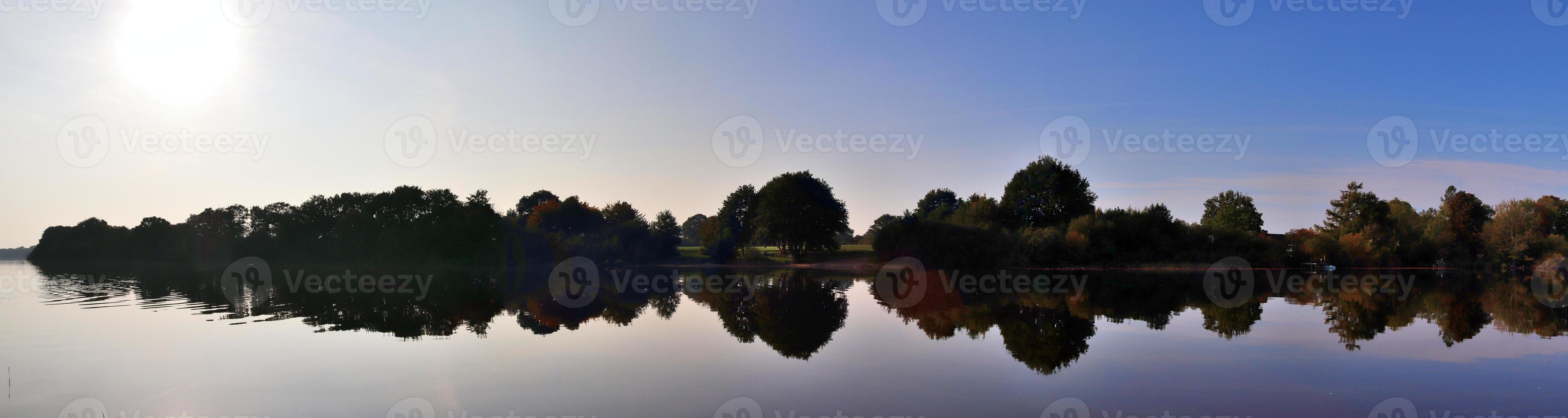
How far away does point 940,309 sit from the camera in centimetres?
1870

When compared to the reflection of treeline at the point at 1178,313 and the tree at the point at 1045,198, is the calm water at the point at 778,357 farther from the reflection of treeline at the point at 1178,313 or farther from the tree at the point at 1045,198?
the tree at the point at 1045,198

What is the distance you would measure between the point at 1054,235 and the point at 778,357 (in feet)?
130

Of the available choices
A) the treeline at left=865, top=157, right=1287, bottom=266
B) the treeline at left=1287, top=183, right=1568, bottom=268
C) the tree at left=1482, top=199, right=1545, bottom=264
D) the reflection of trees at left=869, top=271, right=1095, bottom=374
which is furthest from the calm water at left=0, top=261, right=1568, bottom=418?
the tree at left=1482, top=199, right=1545, bottom=264

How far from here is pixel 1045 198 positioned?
5325 cm

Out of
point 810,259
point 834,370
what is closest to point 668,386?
point 834,370

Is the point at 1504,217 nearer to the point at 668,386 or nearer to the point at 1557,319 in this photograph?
the point at 1557,319

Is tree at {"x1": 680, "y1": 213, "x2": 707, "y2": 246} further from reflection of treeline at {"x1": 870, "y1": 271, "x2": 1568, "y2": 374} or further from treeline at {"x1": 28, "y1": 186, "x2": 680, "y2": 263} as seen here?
reflection of treeline at {"x1": 870, "y1": 271, "x2": 1568, "y2": 374}

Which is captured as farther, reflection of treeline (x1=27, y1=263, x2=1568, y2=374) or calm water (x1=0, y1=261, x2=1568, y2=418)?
reflection of treeline (x1=27, y1=263, x2=1568, y2=374)

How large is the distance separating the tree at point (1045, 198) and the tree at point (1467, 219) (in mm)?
27417

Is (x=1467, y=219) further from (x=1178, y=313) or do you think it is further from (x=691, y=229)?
(x=691, y=229)

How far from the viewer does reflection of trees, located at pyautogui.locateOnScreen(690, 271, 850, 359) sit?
12.9 m

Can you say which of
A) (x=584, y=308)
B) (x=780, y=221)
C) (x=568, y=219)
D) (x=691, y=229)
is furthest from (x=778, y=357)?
(x=691, y=229)

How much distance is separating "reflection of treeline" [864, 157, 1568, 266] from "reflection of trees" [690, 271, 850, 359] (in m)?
21.2

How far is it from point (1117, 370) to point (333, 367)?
1081cm
